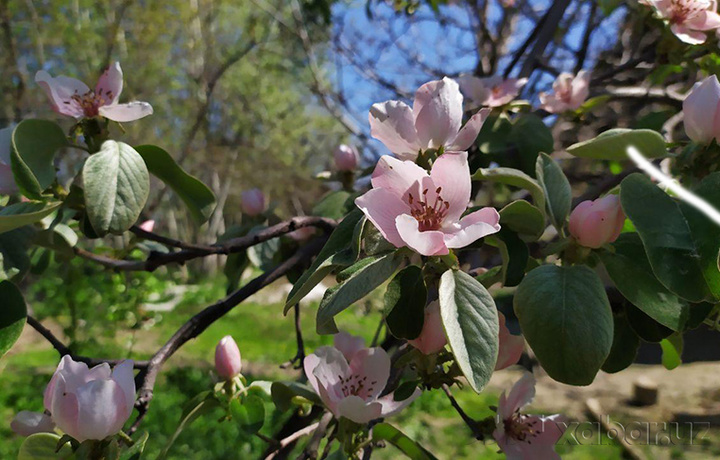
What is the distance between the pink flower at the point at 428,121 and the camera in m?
0.42

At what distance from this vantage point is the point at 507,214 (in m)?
0.39

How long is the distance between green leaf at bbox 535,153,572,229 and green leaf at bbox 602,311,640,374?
0.40 ft

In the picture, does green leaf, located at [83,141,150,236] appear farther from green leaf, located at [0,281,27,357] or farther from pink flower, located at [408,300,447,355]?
pink flower, located at [408,300,447,355]

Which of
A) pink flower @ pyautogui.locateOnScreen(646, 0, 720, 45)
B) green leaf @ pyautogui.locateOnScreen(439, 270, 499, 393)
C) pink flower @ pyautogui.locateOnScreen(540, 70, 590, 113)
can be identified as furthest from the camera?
pink flower @ pyautogui.locateOnScreen(540, 70, 590, 113)

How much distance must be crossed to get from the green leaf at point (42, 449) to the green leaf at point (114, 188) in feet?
0.53

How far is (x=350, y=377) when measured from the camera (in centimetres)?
49

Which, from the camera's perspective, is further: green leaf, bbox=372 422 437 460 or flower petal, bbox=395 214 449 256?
green leaf, bbox=372 422 437 460

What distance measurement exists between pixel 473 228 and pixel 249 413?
1.11 ft

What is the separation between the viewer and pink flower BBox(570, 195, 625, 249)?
1.25ft

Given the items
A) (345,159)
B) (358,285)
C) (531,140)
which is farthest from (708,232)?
(345,159)

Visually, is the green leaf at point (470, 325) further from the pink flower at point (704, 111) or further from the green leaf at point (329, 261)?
the pink flower at point (704, 111)

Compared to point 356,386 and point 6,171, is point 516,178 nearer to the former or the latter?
point 356,386

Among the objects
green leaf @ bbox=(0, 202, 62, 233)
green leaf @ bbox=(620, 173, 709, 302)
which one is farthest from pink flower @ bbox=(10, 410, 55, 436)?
green leaf @ bbox=(620, 173, 709, 302)

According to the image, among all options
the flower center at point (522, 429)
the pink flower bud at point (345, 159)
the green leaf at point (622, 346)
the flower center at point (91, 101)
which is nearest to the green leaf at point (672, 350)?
the green leaf at point (622, 346)
